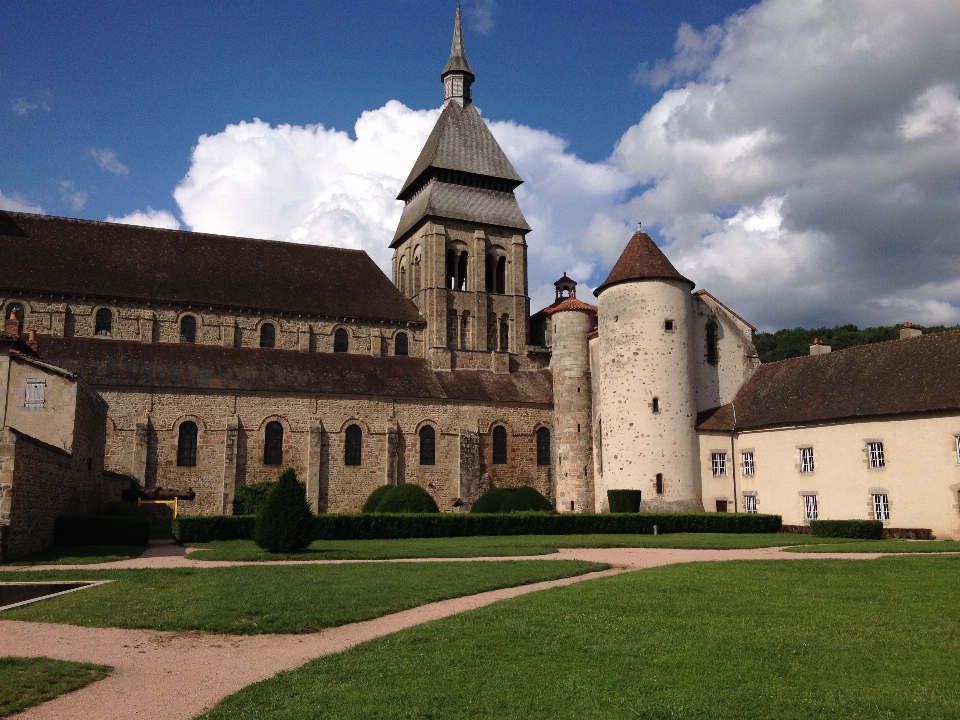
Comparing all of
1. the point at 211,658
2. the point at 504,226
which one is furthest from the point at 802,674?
the point at 504,226

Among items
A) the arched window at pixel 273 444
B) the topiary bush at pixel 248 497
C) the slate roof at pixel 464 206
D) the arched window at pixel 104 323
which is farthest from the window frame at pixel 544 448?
the arched window at pixel 104 323

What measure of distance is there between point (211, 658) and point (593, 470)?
31.7 metres

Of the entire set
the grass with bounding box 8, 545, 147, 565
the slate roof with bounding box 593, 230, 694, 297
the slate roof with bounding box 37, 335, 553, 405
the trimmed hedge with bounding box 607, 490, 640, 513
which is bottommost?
the grass with bounding box 8, 545, 147, 565

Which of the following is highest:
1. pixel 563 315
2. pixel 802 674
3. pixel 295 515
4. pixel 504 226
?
pixel 504 226

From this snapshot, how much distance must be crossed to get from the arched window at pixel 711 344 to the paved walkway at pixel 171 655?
26.5m

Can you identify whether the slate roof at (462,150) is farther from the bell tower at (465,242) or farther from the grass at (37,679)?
the grass at (37,679)

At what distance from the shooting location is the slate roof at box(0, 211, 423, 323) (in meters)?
39.4

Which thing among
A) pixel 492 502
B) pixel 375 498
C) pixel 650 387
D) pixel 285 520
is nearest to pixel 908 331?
pixel 650 387

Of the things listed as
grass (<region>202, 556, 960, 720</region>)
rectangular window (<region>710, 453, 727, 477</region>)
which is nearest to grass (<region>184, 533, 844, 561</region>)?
rectangular window (<region>710, 453, 727, 477</region>)

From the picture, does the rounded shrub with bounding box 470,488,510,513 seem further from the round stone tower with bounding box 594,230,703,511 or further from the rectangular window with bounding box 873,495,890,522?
the rectangular window with bounding box 873,495,890,522

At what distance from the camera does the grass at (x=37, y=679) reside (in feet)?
24.3

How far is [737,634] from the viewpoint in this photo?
9.93 meters

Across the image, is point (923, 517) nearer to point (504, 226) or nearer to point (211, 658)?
point (211, 658)

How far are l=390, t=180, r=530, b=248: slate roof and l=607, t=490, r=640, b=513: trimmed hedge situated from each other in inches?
894
